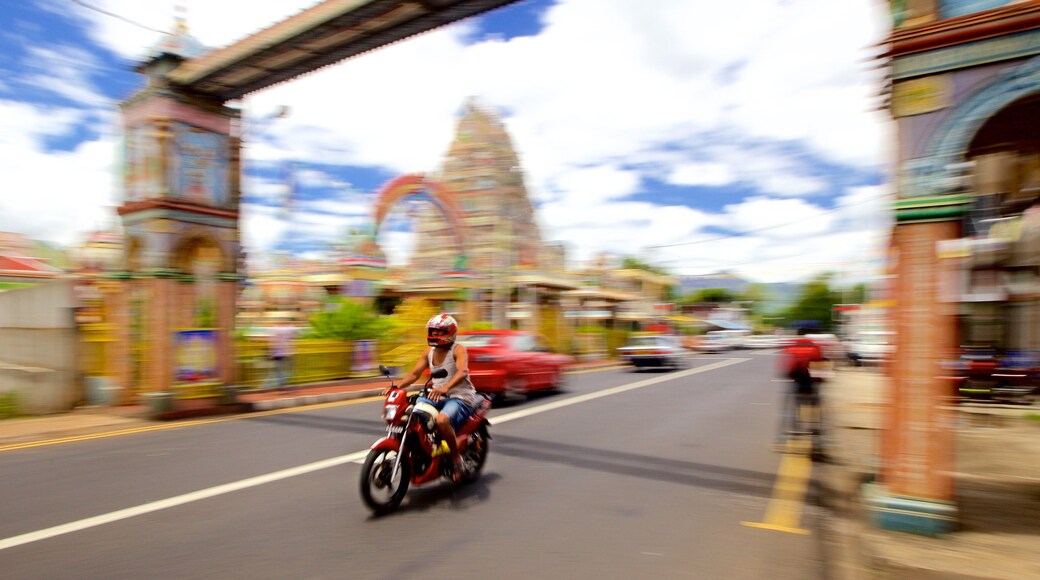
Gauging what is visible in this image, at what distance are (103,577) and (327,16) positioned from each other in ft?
25.6

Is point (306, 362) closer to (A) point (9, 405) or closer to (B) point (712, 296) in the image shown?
(A) point (9, 405)

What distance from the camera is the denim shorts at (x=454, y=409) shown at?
19.4ft

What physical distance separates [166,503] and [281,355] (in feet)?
34.6

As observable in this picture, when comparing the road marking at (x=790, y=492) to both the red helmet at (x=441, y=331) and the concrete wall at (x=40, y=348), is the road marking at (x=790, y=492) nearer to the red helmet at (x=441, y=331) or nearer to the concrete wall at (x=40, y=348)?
the red helmet at (x=441, y=331)

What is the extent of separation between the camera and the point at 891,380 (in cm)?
485

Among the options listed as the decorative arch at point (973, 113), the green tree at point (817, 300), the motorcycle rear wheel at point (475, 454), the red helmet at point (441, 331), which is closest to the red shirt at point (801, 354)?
the decorative arch at point (973, 113)

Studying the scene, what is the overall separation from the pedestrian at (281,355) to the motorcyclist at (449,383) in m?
10.8

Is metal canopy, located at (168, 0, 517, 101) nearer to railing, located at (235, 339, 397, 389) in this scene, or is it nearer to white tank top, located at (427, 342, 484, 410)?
white tank top, located at (427, 342, 484, 410)

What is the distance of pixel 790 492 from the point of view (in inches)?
258

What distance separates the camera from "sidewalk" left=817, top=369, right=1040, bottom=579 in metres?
4.10

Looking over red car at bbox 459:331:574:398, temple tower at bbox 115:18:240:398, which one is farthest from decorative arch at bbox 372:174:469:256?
temple tower at bbox 115:18:240:398

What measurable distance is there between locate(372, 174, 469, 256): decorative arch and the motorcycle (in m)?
22.5

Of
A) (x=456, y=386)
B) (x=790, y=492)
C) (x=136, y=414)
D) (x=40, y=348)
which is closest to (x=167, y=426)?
(x=136, y=414)

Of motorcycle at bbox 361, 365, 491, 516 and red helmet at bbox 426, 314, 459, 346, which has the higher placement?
red helmet at bbox 426, 314, 459, 346
